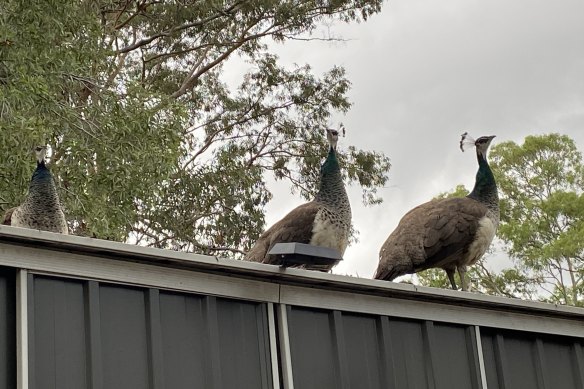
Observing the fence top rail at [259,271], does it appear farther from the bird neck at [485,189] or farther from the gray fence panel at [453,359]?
the bird neck at [485,189]

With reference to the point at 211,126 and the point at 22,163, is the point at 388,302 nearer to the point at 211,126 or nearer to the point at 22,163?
the point at 22,163

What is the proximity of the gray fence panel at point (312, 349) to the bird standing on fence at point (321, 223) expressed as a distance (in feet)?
8.63

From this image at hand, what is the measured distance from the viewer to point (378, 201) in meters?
24.2

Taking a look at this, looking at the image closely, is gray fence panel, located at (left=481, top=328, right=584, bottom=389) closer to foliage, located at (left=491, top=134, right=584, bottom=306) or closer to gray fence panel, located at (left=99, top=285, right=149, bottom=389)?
gray fence panel, located at (left=99, top=285, right=149, bottom=389)

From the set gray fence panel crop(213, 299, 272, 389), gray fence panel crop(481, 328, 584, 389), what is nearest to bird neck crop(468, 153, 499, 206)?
gray fence panel crop(481, 328, 584, 389)

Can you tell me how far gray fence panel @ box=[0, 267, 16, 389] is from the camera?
4840 millimetres

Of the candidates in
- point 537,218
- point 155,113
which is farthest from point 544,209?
point 155,113

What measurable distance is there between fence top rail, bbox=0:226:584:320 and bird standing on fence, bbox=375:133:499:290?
58.4 inches

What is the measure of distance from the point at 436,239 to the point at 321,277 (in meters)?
2.99

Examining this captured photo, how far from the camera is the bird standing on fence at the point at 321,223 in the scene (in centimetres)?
909

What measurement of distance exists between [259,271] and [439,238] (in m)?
3.36

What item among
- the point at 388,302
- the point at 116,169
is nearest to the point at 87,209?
the point at 116,169

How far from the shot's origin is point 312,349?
20.1 ft

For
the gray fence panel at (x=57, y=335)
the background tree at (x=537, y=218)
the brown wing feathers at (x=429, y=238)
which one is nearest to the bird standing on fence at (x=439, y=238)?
the brown wing feathers at (x=429, y=238)
